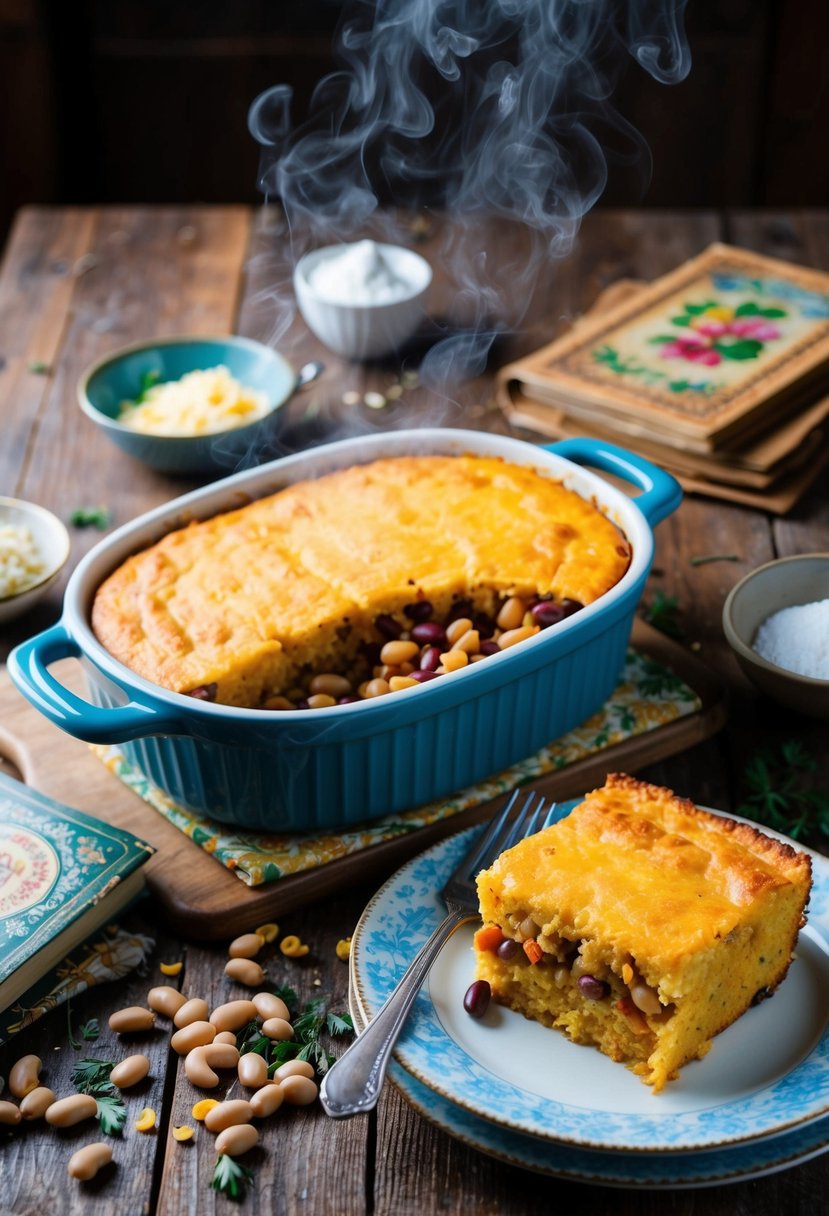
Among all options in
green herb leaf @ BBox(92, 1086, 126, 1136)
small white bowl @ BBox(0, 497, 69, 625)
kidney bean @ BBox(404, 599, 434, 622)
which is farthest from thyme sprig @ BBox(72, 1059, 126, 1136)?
small white bowl @ BBox(0, 497, 69, 625)

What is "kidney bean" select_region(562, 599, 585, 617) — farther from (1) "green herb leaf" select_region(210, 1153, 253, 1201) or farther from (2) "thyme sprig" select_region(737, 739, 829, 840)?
(1) "green herb leaf" select_region(210, 1153, 253, 1201)

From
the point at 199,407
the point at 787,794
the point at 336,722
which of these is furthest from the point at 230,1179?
the point at 199,407

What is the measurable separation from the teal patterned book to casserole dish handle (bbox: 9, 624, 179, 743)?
19 centimetres

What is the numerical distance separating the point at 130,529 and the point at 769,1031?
1.56m

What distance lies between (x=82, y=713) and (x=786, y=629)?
144cm

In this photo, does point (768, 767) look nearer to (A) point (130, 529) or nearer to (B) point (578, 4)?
(A) point (130, 529)

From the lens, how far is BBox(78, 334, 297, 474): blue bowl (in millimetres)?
3439

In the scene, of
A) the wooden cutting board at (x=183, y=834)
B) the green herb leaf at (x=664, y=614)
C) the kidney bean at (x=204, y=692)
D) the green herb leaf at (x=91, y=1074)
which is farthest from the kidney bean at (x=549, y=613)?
the green herb leaf at (x=91, y=1074)

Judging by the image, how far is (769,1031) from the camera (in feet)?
6.57

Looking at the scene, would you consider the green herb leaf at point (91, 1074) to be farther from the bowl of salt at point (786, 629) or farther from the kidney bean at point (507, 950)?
the bowl of salt at point (786, 629)

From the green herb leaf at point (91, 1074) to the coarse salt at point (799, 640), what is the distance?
150 cm

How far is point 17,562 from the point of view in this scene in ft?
9.96

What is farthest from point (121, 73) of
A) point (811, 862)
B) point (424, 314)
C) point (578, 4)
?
point (811, 862)

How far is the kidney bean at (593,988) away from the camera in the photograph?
1.94 m
